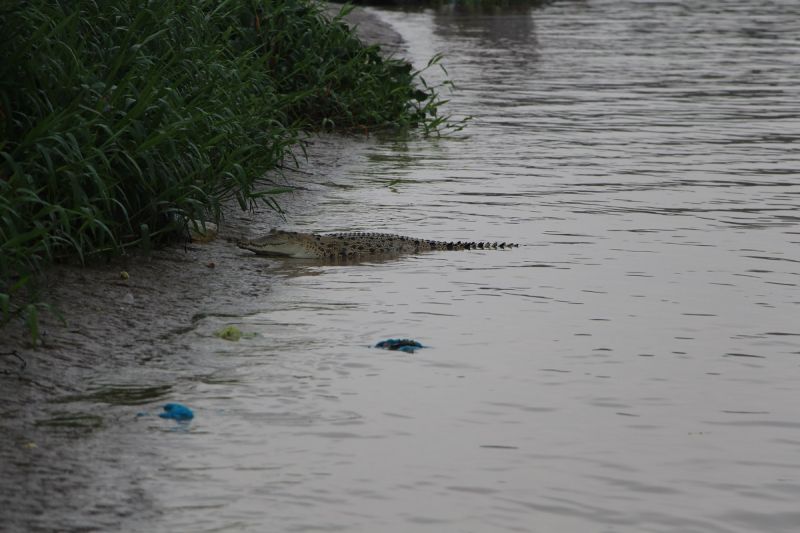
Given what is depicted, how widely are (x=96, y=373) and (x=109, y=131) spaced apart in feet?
5.75

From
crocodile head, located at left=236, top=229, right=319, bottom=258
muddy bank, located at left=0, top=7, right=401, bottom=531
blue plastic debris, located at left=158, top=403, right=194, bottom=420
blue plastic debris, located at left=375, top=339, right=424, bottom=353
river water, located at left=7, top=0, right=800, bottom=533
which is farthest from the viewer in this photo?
crocodile head, located at left=236, top=229, right=319, bottom=258

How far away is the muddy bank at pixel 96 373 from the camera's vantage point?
12.1ft

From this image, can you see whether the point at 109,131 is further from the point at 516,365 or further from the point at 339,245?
the point at 516,365

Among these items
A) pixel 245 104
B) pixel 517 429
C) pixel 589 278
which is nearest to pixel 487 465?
pixel 517 429

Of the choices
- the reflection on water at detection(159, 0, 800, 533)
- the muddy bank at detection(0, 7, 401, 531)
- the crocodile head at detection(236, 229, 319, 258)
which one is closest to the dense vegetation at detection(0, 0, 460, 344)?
Answer: the muddy bank at detection(0, 7, 401, 531)

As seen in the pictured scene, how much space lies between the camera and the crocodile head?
731 centimetres

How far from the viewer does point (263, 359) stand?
522cm

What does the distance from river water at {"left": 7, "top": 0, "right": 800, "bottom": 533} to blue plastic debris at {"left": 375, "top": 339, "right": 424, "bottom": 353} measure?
91 mm

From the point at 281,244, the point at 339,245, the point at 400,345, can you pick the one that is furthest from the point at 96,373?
the point at 339,245

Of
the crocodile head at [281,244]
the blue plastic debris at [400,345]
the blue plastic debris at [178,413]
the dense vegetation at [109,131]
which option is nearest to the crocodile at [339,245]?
the crocodile head at [281,244]

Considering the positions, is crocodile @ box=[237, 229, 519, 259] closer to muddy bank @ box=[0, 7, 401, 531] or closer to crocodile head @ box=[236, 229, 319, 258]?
crocodile head @ box=[236, 229, 319, 258]

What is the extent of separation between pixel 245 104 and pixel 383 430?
4537 mm

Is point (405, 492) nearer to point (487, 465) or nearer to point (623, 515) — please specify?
point (487, 465)

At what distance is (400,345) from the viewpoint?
543 centimetres
